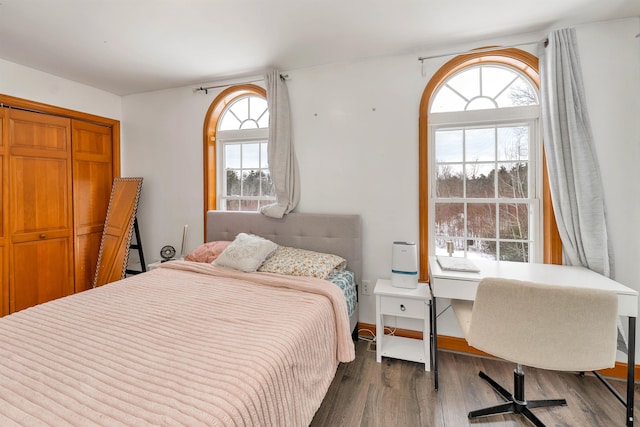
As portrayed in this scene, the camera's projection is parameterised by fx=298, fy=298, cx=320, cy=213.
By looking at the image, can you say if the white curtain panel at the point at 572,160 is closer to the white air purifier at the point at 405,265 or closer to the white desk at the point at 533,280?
the white desk at the point at 533,280

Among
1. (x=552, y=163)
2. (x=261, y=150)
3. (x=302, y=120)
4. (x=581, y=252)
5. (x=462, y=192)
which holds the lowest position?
(x=581, y=252)

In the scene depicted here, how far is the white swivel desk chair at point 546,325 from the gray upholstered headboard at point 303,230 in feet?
3.97

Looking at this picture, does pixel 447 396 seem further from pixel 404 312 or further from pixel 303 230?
pixel 303 230

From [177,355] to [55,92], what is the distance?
3411 mm

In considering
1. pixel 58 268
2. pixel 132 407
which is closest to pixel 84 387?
pixel 132 407

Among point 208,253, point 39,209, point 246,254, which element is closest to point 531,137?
point 246,254

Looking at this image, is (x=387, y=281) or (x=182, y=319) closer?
(x=182, y=319)

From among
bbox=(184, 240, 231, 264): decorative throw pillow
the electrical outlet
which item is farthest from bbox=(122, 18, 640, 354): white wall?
bbox=(184, 240, 231, 264): decorative throw pillow

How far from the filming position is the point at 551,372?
2199mm

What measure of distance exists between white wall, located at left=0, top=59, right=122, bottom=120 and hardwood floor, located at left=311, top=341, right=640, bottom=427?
12.6ft

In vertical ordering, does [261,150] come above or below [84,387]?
above

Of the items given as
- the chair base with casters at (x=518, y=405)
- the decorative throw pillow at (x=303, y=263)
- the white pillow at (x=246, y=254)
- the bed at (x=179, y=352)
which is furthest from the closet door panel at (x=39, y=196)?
the chair base with casters at (x=518, y=405)

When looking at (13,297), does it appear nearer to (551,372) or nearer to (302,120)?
(302,120)

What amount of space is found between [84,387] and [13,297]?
2767 mm
